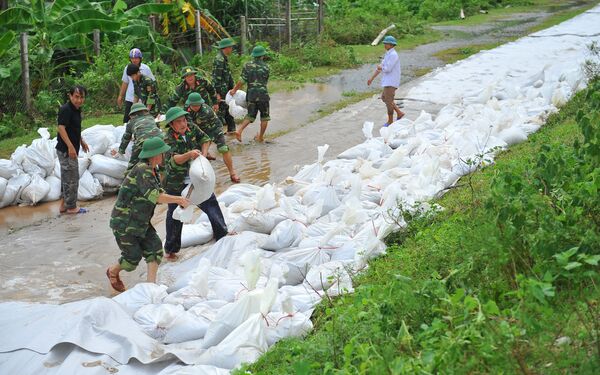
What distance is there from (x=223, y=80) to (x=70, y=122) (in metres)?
3.18

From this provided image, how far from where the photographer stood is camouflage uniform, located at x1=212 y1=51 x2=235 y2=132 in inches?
430

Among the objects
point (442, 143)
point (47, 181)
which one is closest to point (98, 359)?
point (47, 181)

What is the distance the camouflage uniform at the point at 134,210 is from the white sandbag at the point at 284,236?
1125mm

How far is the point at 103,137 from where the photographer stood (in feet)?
31.5

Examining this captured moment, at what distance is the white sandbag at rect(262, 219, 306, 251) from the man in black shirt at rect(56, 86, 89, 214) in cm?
277

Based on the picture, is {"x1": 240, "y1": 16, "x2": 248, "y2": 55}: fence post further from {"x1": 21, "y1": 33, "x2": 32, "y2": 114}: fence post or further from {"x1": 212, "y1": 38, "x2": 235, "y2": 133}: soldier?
{"x1": 21, "y1": 33, "x2": 32, "y2": 114}: fence post

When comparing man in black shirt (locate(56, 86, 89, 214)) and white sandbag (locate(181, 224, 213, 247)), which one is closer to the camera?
white sandbag (locate(181, 224, 213, 247))

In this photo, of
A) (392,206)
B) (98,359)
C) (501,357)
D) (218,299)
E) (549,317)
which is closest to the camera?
(501,357)

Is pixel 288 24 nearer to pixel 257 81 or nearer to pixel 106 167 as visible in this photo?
pixel 257 81

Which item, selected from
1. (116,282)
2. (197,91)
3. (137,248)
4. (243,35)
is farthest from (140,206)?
(243,35)

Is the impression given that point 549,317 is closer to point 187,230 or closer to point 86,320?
point 86,320

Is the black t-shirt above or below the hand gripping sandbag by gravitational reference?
above

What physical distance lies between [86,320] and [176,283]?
3.64 feet

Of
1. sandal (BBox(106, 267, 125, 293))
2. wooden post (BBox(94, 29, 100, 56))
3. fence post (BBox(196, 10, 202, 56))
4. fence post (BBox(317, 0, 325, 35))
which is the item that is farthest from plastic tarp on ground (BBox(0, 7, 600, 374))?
fence post (BBox(317, 0, 325, 35))
